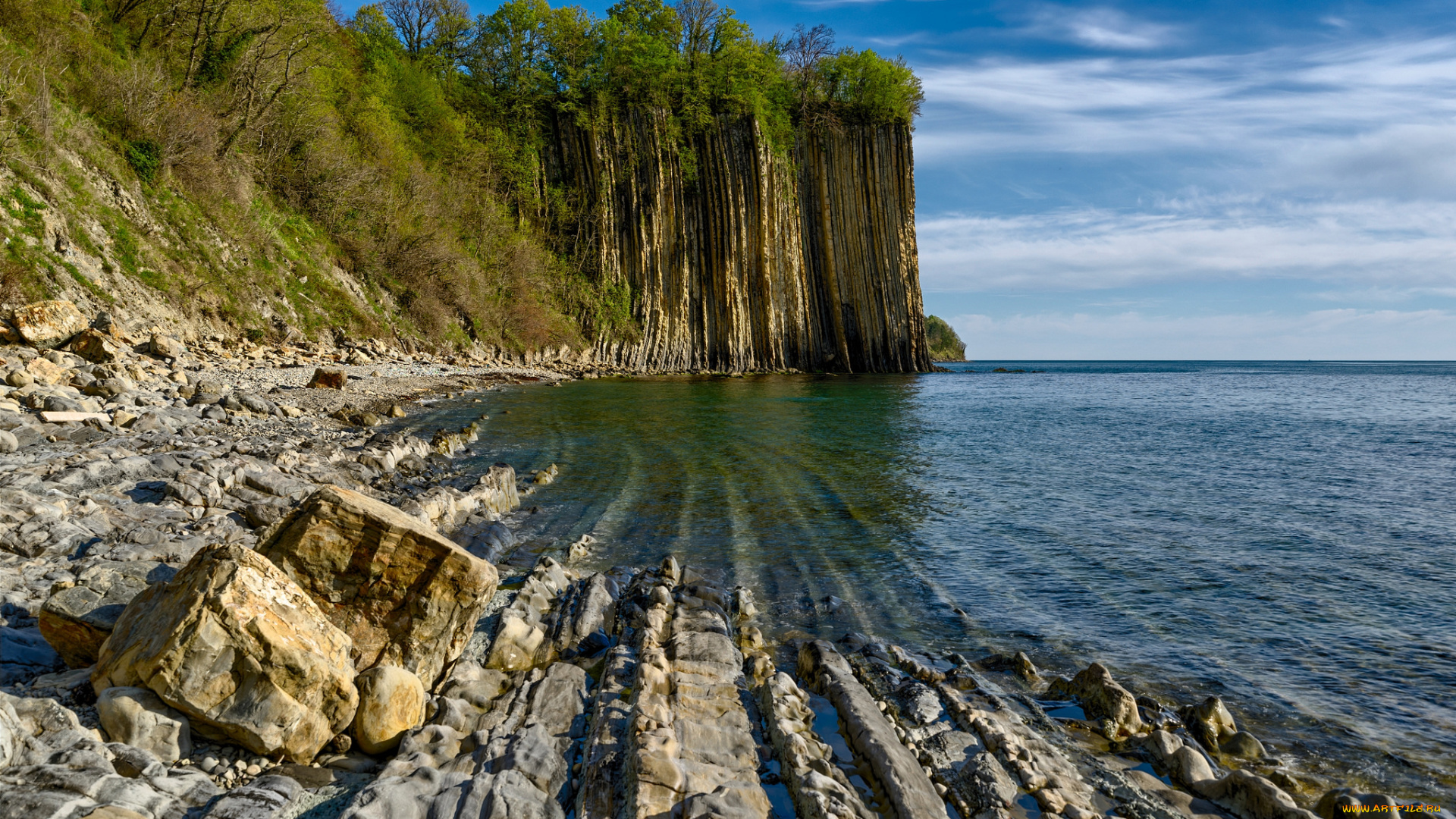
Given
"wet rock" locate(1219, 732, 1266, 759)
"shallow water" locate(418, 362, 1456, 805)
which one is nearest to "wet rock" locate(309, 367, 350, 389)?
"shallow water" locate(418, 362, 1456, 805)

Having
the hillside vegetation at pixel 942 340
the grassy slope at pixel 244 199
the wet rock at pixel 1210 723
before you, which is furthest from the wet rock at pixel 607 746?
the hillside vegetation at pixel 942 340

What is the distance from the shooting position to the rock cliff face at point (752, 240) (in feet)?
146

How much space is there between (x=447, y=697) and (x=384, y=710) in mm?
547

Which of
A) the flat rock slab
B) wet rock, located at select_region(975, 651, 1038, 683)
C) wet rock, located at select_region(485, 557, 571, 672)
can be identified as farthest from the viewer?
the flat rock slab

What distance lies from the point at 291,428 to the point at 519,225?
32262mm

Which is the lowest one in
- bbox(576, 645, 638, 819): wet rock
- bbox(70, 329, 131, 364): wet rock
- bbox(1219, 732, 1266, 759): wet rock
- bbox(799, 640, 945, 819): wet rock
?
bbox(1219, 732, 1266, 759): wet rock

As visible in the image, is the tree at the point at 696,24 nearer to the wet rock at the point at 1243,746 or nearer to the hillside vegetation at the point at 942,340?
the wet rock at the point at 1243,746

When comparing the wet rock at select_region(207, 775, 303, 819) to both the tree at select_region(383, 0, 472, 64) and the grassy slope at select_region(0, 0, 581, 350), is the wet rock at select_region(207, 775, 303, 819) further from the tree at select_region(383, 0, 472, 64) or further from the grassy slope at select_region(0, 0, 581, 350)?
the tree at select_region(383, 0, 472, 64)

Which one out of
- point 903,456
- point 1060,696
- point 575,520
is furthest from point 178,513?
point 903,456

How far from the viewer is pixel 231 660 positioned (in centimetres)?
323

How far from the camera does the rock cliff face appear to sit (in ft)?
146

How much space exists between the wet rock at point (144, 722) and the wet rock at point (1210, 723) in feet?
19.0

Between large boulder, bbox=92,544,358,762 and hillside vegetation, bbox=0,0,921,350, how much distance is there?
13.6 meters

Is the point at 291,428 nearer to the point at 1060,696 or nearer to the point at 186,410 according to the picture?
the point at 186,410
